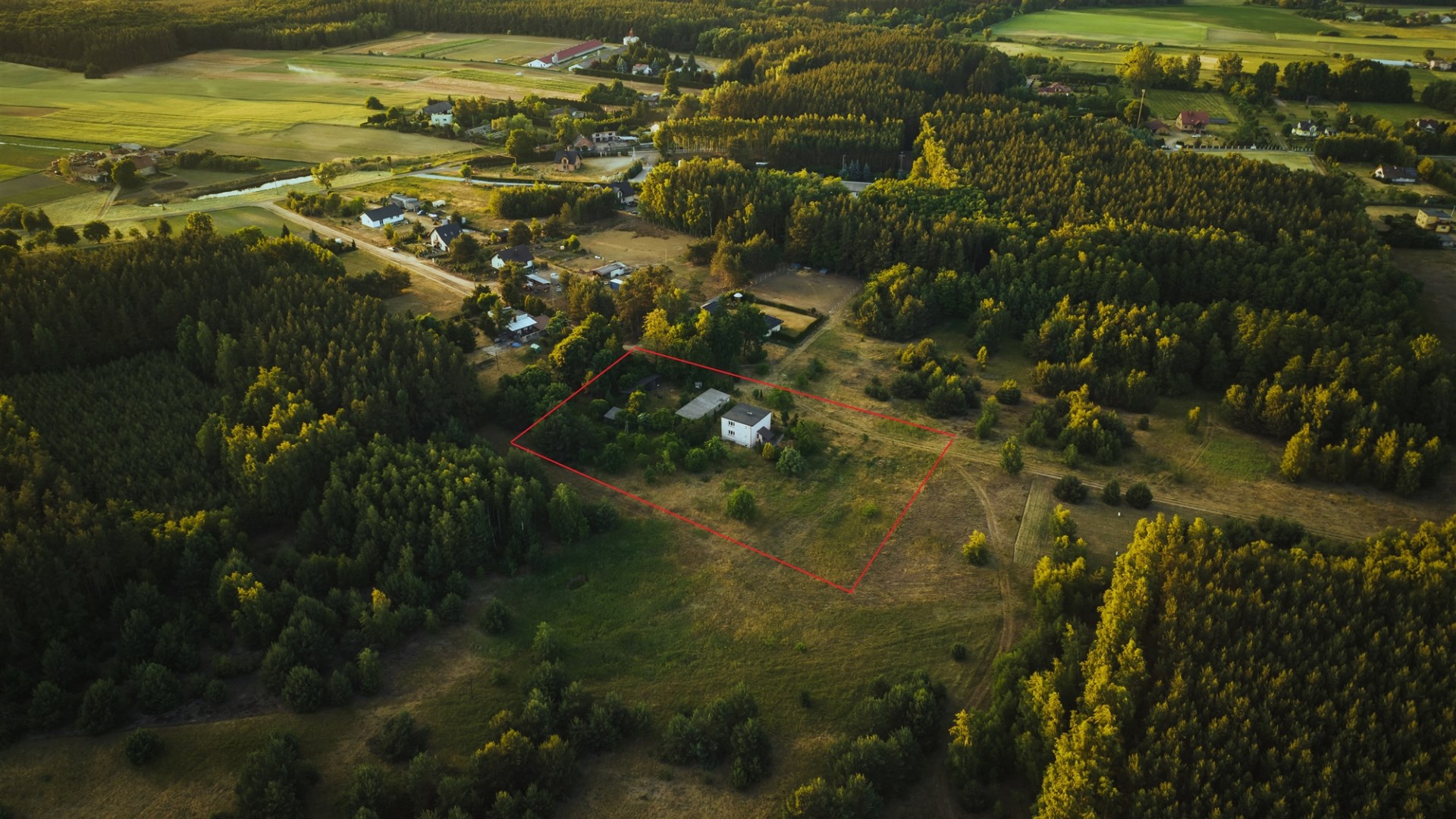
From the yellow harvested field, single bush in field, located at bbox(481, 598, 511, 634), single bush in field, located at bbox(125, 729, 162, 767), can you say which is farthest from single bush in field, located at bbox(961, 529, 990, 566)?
single bush in field, located at bbox(125, 729, 162, 767)

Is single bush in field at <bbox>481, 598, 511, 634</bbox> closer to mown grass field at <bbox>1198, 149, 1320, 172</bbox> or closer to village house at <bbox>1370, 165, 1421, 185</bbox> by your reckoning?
mown grass field at <bbox>1198, 149, 1320, 172</bbox>

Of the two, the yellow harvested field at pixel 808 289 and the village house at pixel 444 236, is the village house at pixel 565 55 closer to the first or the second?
the village house at pixel 444 236

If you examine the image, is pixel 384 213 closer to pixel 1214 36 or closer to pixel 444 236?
pixel 444 236

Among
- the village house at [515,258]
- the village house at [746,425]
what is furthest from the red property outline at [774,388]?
the village house at [515,258]

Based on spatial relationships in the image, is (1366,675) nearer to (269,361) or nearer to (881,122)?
(269,361)

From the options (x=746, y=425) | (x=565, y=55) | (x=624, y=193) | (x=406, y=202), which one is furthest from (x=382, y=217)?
(x=565, y=55)
